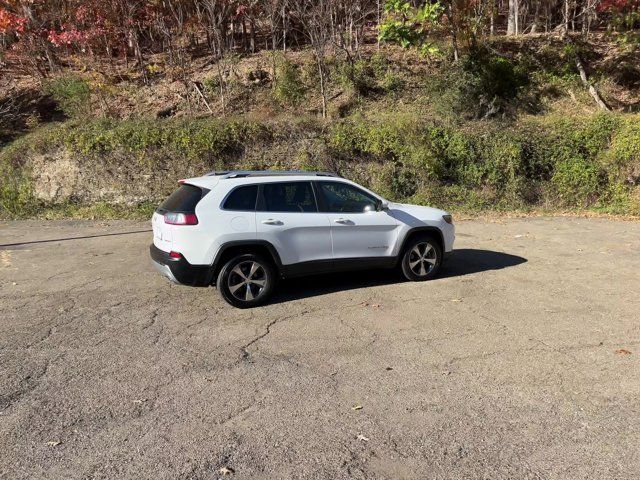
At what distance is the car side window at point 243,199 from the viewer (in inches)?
248

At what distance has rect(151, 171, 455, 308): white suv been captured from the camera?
6125mm

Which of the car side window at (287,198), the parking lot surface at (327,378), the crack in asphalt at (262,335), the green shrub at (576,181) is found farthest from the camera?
the green shrub at (576,181)

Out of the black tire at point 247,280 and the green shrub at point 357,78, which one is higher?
the green shrub at point 357,78

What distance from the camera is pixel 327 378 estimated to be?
450 cm

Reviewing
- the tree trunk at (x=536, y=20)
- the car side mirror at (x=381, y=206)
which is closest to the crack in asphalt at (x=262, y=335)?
the car side mirror at (x=381, y=206)

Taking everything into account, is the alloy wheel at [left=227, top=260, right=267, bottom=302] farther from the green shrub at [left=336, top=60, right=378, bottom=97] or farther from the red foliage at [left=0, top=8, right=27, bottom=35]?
the red foliage at [left=0, top=8, right=27, bottom=35]

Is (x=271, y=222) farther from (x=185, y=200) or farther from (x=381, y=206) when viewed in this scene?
(x=381, y=206)

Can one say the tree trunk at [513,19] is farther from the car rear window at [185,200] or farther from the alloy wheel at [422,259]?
the car rear window at [185,200]

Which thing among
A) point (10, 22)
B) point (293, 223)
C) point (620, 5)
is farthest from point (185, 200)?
point (620, 5)

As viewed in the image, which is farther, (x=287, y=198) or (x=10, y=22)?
(x=10, y=22)

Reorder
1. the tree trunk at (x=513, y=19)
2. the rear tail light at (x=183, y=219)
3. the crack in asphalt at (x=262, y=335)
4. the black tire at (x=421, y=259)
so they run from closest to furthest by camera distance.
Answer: the crack in asphalt at (x=262, y=335) → the rear tail light at (x=183, y=219) → the black tire at (x=421, y=259) → the tree trunk at (x=513, y=19)

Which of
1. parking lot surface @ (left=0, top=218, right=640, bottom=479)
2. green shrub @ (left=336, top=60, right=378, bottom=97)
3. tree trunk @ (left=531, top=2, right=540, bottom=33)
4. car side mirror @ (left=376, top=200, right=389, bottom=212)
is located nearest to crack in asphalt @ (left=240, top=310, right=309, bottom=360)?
parking lot surface @ (left=0, top=218, right=640, bottom=479)

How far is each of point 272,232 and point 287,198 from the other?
54cm

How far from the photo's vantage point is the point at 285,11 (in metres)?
20.1
